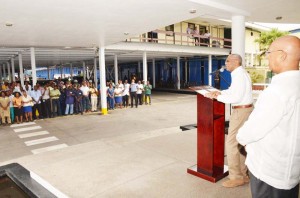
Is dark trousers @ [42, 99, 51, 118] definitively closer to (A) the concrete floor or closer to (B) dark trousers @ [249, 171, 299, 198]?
(A) the concrete floor

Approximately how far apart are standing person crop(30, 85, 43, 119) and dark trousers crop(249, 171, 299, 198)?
1124cm

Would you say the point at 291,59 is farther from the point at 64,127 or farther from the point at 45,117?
the point at 45,117

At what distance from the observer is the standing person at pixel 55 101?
11633 millimetres

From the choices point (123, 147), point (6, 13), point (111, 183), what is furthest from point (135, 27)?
point (111, 183)

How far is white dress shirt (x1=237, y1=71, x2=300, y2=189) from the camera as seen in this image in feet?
4.92

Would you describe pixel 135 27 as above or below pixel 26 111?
above

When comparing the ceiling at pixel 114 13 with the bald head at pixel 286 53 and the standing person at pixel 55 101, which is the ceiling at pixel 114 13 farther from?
the bald head at pixel 286 53

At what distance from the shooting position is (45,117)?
11.7 m

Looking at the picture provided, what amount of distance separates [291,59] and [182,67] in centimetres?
2649

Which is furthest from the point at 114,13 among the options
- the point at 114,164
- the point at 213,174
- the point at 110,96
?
the point at 110,96

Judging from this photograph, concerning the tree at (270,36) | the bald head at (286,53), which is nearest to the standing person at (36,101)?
the bald head at (286,53)

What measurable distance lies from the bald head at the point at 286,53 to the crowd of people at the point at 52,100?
11078 mm

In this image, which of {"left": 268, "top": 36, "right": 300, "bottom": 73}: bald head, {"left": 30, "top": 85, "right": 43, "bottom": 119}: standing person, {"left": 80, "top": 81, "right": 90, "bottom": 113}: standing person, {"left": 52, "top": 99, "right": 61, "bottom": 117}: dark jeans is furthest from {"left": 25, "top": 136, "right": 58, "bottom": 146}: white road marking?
{"left": 268, "top": 36, "right": 300, "bottom": 73}: bald head

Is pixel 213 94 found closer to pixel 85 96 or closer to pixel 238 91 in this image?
pixel 238 91
